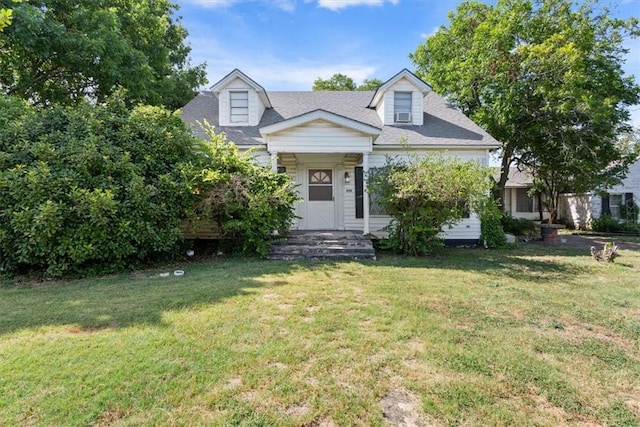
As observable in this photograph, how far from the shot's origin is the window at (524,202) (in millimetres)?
23094

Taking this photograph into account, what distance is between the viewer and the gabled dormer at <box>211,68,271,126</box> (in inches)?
437

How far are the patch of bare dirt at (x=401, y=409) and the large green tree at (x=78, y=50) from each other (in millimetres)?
11551

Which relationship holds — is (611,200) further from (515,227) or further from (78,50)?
(78,50)

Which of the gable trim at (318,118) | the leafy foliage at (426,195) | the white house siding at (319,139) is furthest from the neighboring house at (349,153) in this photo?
the leafy foliage at (426,195)

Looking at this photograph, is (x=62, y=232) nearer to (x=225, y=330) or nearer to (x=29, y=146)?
(x=29, y=146)

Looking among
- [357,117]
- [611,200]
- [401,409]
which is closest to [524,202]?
[611,200]

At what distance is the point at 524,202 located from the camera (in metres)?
23.3

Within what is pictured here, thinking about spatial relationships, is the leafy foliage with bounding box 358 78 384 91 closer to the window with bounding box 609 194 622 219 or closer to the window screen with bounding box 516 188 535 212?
the window screen with bounding box 516 188 535 212

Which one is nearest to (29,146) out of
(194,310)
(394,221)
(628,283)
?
(194,310)

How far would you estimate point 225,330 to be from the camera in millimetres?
3598

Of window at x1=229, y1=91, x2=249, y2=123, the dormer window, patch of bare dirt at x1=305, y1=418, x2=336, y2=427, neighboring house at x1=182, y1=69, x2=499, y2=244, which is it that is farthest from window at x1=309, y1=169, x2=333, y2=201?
patch of bare dirt at x1=305, y1=418, x2=336, y2=427

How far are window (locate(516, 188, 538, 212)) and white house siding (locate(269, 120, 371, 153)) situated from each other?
18.9 metres

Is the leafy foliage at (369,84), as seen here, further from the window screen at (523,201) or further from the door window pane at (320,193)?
the door window pane at (320,193)

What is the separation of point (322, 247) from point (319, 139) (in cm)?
A: 304
